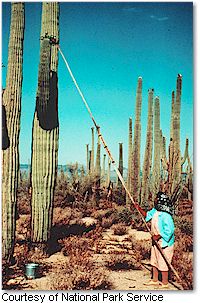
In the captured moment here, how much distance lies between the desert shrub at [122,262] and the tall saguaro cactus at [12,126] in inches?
54.9

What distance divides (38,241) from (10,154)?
4.27 ft

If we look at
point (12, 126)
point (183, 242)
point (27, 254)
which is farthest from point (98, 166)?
point (183, 242)

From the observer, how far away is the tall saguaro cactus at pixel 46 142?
23.2 ft

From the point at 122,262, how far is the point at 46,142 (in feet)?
6.54

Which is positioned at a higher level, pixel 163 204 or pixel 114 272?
pixel 163 204

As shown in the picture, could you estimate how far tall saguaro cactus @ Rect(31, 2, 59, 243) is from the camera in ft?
23.2

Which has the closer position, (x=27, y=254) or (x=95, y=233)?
(x=27, y=254)

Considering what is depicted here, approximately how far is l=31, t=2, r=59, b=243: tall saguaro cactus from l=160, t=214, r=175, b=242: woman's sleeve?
1.67m

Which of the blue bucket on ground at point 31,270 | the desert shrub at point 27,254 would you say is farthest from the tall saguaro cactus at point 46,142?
the blue bucket on ground at point 31,270

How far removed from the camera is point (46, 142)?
7078 millimetres

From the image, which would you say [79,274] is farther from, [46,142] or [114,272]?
[46,142]

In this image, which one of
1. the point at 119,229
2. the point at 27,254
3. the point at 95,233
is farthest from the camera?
the point at 119,229

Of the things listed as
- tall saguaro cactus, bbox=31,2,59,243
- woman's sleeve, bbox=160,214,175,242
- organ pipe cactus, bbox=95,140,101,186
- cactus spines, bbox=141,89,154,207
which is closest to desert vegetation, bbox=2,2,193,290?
tall saguaro cactus, bbox=31,2,59,243

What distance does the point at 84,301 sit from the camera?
6672mm
